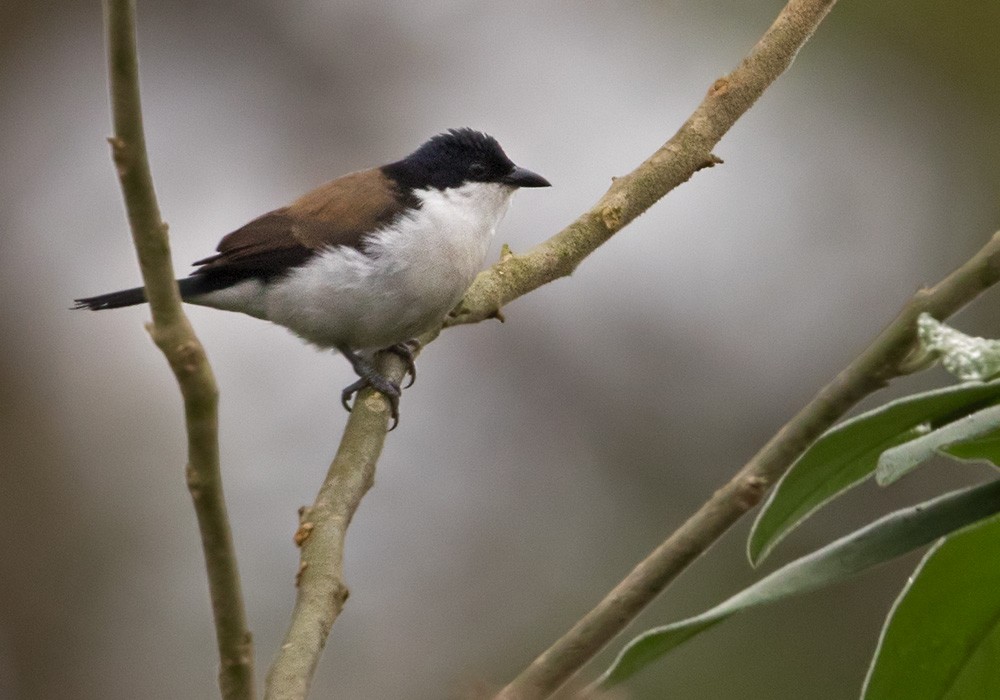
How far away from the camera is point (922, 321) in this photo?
3.31 feet

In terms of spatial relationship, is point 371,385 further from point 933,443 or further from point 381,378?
point 933,443

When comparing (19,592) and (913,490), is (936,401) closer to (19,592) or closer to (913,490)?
(913,490)

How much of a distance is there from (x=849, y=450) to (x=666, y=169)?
1.87 meters

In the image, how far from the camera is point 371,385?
333 centimetres

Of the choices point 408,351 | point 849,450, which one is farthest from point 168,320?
point 408,351

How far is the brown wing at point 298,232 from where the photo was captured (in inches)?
149

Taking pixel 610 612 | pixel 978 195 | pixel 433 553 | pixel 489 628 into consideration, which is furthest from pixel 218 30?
pixel 610 612

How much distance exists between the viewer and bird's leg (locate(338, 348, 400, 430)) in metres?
3.29

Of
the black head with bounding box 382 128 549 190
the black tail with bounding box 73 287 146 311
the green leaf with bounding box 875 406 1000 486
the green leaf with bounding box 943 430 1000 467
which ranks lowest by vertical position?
the green leaf with bounding box 943 430 1000 467

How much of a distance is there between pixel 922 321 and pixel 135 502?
588 cm

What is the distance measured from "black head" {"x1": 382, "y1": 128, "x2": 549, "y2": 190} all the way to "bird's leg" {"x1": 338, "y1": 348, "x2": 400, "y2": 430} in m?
0.84

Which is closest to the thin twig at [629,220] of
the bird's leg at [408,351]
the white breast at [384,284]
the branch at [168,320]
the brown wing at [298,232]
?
the white breast at [384,284]

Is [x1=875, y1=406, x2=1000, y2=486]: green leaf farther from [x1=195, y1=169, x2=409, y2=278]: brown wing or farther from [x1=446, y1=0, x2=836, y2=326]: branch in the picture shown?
[x1=195, y1=169, x2=409, y2=278]: brown wing

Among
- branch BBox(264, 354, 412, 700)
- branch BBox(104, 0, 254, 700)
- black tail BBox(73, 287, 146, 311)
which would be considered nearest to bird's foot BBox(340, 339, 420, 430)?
branch BBox(264, 354, 412, 700)
